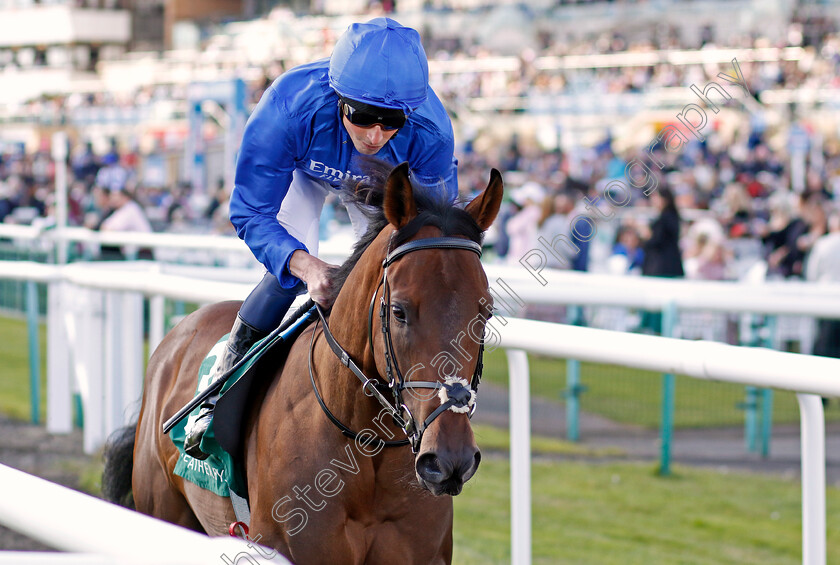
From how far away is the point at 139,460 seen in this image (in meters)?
3.36

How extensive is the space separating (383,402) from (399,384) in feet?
0.41

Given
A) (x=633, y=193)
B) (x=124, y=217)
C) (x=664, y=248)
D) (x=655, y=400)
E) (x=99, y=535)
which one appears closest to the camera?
(x=99, y=535)

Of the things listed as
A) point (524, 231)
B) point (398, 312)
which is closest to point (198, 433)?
point (398, 312)

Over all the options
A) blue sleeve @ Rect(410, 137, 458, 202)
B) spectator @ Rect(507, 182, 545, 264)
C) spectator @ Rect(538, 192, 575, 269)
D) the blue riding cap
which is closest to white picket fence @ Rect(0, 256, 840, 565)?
blue sleeve @ Rect(410, 137, 458, 202)

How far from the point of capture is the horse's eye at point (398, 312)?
83.2 inches

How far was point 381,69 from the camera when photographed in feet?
8.22

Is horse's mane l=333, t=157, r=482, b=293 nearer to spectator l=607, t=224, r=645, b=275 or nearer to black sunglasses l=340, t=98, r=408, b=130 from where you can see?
black sunglasses l=340, t=98, r=408, b=130

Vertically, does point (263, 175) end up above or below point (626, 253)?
above

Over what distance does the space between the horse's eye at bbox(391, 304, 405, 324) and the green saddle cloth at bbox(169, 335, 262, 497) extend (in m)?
0.71

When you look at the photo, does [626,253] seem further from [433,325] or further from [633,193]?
[433,325]

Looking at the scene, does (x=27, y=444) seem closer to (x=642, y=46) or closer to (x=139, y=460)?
(x=139, y=460)

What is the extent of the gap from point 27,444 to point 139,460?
3.11 metres

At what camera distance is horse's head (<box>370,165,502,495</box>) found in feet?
6.49

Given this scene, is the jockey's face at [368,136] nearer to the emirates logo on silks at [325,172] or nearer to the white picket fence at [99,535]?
the emirates logo on silks at [325,172]
